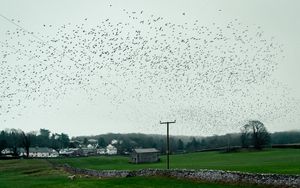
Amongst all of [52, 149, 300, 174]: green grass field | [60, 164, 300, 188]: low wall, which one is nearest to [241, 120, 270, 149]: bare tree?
[52, 149, 300, 174]: green grass field

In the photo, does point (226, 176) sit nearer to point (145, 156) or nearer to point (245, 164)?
point (245, 164)

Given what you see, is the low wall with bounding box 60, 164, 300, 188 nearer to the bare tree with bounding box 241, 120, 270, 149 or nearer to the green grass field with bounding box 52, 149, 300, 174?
the green grass field with bounding box 52, 149, 300, 174

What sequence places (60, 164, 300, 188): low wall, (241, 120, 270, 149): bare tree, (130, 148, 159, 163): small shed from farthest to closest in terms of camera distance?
1. (241, 120, 270, 149): bare tree
2. (130, 148, 159, 163): small shed
3. (60, 164, 300, 188): low wall

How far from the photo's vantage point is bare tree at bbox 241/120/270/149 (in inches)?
5275

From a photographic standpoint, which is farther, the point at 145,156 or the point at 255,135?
the point at 255,135

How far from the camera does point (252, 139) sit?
140m

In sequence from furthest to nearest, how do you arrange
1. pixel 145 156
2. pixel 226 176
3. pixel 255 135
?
pixel 255 135 < pixel 145 156 < pixel 226 176

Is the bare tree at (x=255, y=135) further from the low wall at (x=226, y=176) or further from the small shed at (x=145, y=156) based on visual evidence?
the low wall at (x=226, y=176)

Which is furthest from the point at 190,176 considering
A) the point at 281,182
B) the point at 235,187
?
the point at 281,182

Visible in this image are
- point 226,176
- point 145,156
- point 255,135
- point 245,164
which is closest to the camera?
point 226,176

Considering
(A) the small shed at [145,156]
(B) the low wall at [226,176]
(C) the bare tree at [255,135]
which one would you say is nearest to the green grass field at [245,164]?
(B) the low wall at [226,176]

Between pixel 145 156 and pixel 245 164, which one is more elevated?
pixel 145 156

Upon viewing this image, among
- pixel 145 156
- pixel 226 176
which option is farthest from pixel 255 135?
pixel 226 176

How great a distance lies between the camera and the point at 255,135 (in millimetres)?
136250
